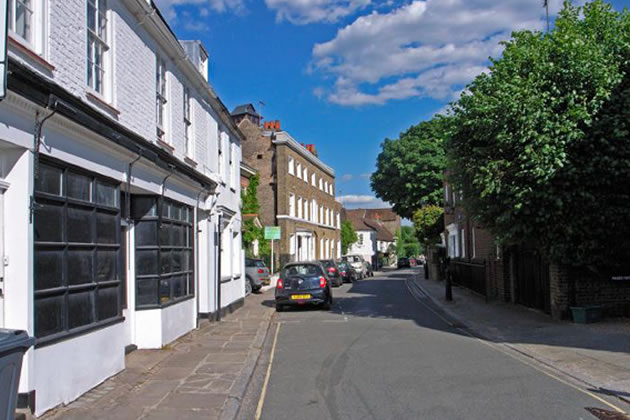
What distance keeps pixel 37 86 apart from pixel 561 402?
6830mm

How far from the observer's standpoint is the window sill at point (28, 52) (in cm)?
600

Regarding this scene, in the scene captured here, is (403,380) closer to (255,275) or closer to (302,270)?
(302,270)

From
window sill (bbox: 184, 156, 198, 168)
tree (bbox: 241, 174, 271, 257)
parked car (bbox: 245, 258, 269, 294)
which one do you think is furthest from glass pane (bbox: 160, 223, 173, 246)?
tree (bbox: 241, 174, 271, 257)

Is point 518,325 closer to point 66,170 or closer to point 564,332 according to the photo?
point 564,332

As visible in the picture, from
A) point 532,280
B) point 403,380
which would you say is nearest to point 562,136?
point 532,280

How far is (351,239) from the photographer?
65812 millimetres

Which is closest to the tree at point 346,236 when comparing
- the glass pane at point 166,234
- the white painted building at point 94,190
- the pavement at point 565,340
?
the pavement at point 565,340

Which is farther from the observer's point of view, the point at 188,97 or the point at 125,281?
the point at 188,97

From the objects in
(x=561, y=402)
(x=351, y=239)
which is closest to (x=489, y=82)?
(x=561, y=402)

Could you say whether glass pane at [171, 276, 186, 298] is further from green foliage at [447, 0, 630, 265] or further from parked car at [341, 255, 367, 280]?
parked car at [341, 255, 367, 280]

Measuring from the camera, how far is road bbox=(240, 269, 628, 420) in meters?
6.62

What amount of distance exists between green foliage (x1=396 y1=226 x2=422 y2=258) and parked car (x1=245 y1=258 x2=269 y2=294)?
7817 centimetres

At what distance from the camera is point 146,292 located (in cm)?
1047

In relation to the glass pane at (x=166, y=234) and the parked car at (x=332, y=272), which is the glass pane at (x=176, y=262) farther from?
the parked car at (x=332, y=272)
